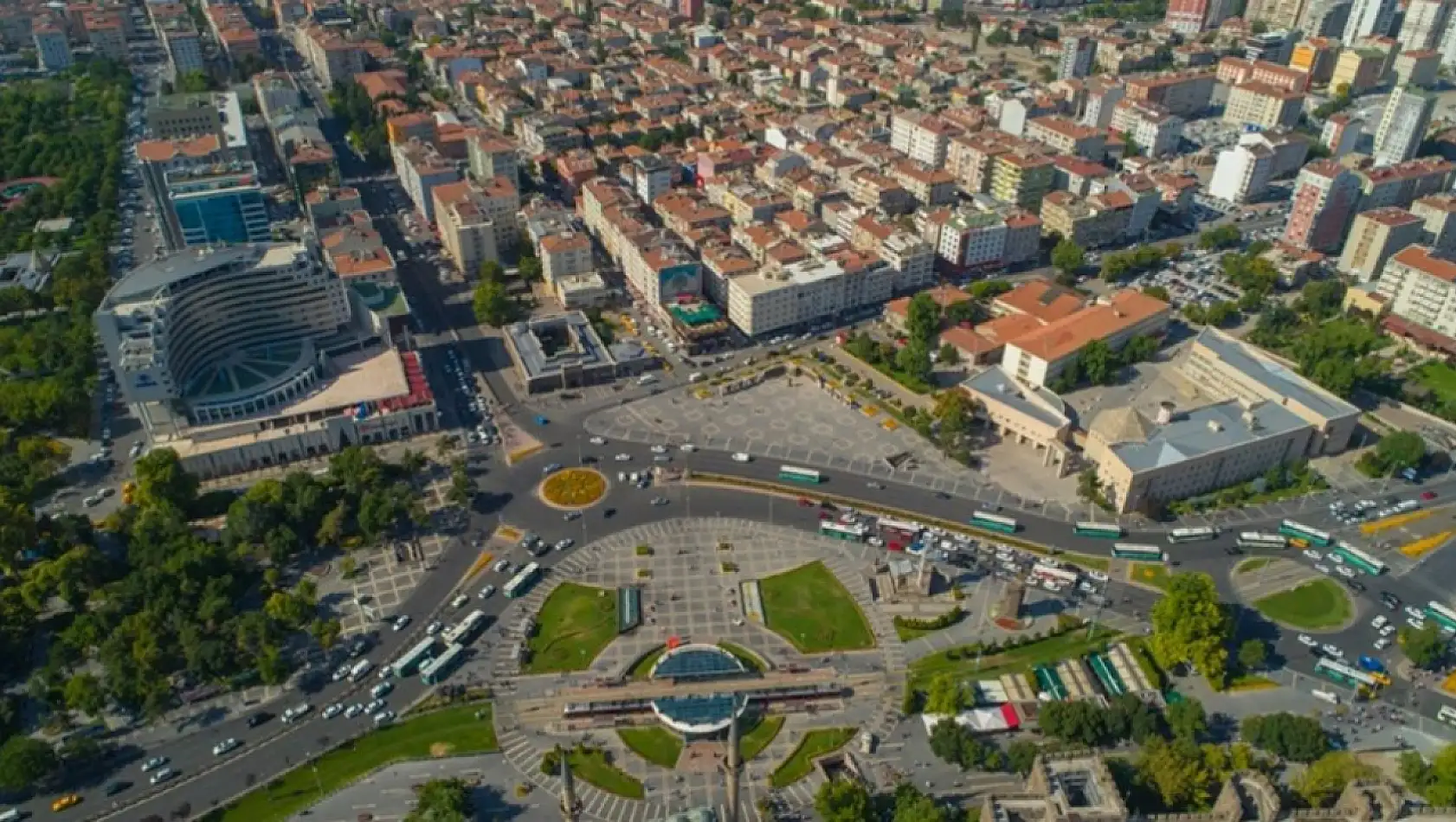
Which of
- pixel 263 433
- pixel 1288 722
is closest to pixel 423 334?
pixel 263 433

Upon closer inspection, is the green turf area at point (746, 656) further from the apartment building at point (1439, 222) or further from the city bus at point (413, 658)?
the apartment building at point (1439, 222)

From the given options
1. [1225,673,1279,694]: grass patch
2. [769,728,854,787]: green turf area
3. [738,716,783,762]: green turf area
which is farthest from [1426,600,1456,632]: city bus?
[738,716,783,762]: green turf area

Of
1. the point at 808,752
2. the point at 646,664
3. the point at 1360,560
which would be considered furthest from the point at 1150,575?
the point at 646,664

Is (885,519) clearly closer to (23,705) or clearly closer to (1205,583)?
(1205,583)

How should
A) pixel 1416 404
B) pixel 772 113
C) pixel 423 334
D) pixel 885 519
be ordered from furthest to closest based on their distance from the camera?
pixel 772 113 < pixel 423 334 < pixel 1416 404 < pixel 885 519

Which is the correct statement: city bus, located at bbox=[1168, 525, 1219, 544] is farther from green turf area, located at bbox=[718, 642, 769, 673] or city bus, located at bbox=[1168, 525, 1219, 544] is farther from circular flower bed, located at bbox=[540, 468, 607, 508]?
circular flower bed, located at bbox=[540, 468, 607, 508]

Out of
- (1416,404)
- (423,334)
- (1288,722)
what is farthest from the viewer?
(423,334)

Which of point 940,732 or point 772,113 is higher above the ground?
point 772,113
